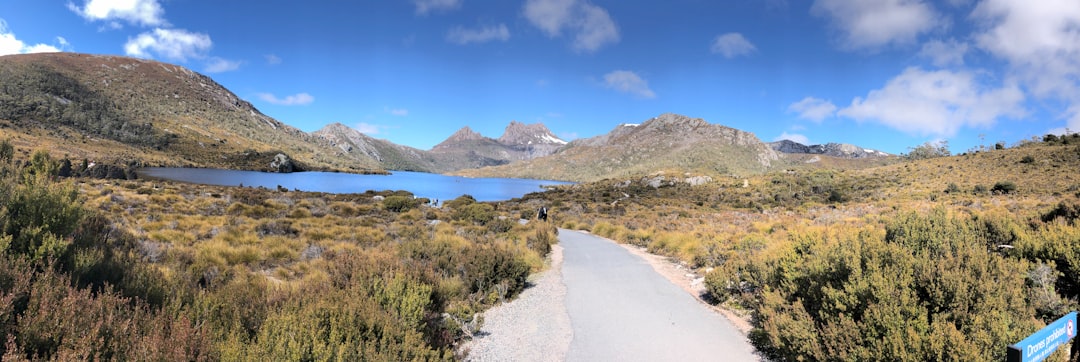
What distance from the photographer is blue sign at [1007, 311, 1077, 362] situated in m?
2.57

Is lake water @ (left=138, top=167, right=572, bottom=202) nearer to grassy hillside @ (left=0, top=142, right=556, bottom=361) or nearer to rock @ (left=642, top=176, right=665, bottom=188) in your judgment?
rock @ (left=642, top=176, right=665, bottom=188)

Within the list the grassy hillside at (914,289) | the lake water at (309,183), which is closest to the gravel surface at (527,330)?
the grassy hillside at (914,289)

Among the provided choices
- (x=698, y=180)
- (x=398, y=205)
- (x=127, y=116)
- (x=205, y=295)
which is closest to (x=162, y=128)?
(x=127, y=116)

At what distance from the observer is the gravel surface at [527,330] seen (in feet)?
18.9

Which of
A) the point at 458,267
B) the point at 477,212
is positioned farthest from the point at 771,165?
the point at 458,267

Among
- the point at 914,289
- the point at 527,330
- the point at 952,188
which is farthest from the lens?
the point at 952,188

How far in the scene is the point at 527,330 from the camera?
6.82m

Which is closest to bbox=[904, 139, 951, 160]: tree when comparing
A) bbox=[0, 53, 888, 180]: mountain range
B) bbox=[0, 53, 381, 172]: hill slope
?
bbox=[0, 53, 888, 180]: mountain range

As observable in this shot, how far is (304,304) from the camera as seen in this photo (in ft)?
13.1

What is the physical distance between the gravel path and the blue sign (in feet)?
9.94

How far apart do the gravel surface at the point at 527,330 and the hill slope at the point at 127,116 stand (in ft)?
344

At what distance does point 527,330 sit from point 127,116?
17347 cm

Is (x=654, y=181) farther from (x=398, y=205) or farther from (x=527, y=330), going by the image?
(x=527, y=330)

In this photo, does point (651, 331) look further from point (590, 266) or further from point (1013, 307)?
point (590, 266)
